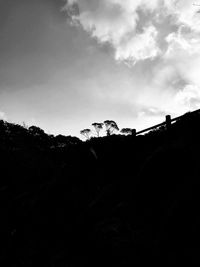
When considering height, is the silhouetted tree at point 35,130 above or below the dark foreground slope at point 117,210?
above

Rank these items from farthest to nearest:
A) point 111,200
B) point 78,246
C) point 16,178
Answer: point 16,178
point 111,200
point 78,246

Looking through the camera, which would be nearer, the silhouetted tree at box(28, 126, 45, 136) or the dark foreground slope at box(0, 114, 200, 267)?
the dark foreground slope at box(0, 114, 200, 267)

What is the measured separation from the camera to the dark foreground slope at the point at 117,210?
4683 millimetres

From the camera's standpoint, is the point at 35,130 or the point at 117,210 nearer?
the point at 117,210

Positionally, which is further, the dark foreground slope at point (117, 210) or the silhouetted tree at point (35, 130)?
the silhouetted tree at point (35, 130)

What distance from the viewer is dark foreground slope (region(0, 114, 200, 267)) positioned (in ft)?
15.4

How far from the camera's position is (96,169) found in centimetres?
1056

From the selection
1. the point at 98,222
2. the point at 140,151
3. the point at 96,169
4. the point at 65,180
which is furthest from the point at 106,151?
the point at 98,222

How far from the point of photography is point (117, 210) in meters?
6.67

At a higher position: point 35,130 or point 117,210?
point 35,130

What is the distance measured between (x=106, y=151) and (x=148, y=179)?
13.1ft

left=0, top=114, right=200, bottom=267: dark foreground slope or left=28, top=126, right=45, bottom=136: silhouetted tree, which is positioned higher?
left=28, top=126, right=45, bottom=136: silhouetted tree

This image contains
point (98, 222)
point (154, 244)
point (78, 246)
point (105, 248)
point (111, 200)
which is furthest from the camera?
point (111, 200)

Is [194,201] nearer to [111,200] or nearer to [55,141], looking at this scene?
[111,200]
